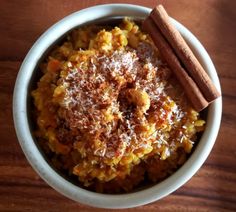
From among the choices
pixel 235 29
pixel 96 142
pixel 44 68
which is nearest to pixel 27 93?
pixel 44 68

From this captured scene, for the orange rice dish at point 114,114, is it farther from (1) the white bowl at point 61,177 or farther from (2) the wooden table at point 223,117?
(2) the wooden table at point 223,117

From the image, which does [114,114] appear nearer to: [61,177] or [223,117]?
[61,177]

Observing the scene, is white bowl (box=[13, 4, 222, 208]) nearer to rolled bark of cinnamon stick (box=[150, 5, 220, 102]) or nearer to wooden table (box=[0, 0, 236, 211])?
rolled bark of cinnamon stick (box=[150, 5, 220, 102])

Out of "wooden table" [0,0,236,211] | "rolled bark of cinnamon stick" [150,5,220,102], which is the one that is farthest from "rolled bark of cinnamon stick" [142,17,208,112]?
"wooden table" [0,0,236,211]

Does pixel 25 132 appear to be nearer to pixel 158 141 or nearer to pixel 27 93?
pixel 27 93

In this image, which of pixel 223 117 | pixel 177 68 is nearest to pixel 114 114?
pixel 177 68

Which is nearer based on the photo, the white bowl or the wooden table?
the white bowl
